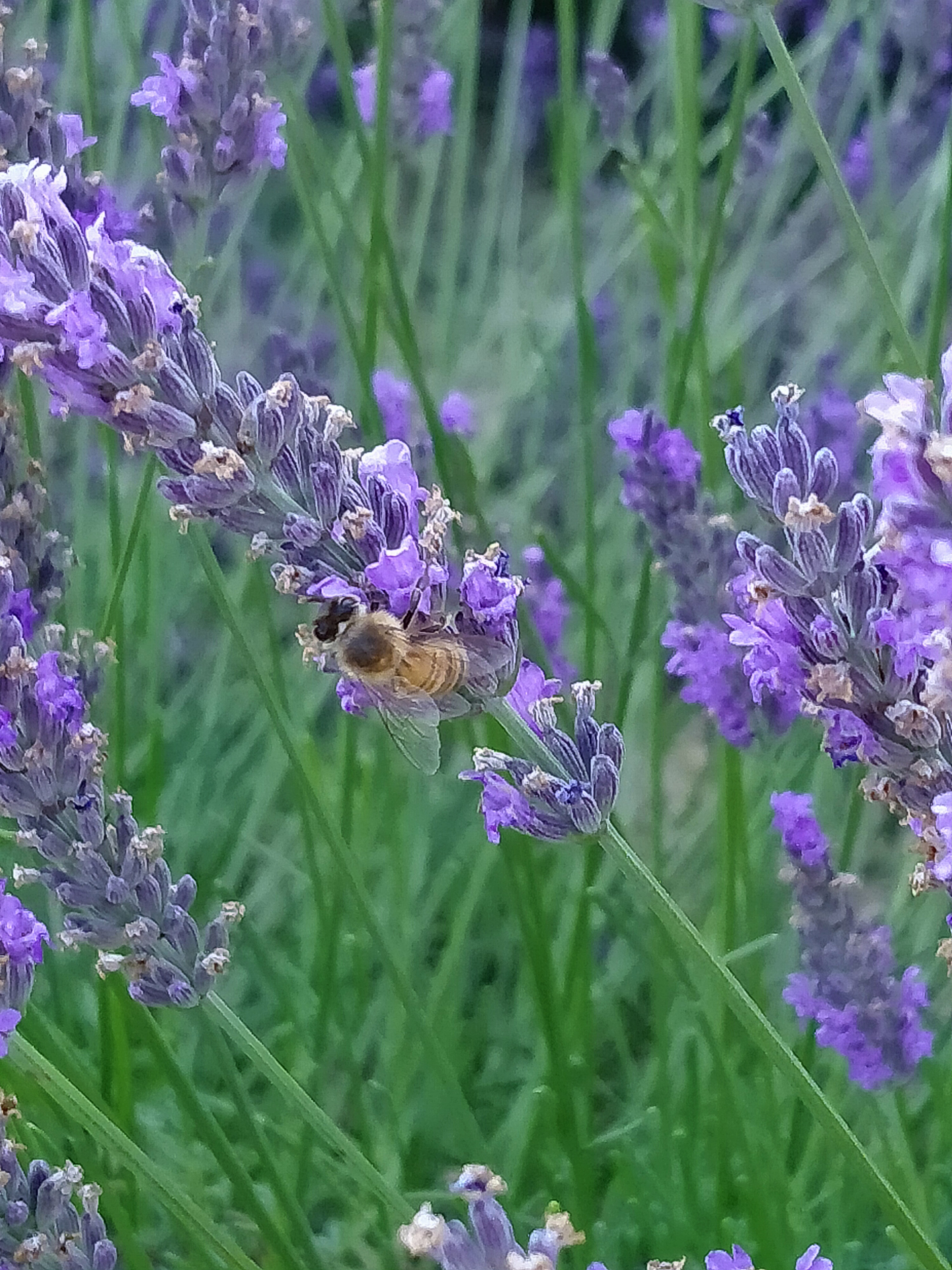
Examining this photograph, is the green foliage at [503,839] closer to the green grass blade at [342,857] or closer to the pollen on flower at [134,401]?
the green grass blade at [342,857]

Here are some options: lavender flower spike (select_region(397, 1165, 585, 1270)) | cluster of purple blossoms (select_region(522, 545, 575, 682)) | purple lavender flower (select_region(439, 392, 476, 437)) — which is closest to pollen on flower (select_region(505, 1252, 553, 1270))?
lavender flower spike (select_region(397, 1165, 585, 1270))

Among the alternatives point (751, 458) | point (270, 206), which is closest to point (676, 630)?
point (751, 458)

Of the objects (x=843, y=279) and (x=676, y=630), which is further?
(x=843, y=279)

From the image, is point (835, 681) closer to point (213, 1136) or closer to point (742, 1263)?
point (742, 1263)

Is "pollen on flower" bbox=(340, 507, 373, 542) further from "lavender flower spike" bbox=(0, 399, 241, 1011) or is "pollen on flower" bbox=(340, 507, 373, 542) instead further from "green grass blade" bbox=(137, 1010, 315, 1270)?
"green grass blade" bbox=(137, 1010, 315, 1270)

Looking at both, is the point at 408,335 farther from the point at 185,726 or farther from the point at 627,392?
the point at 185,726
